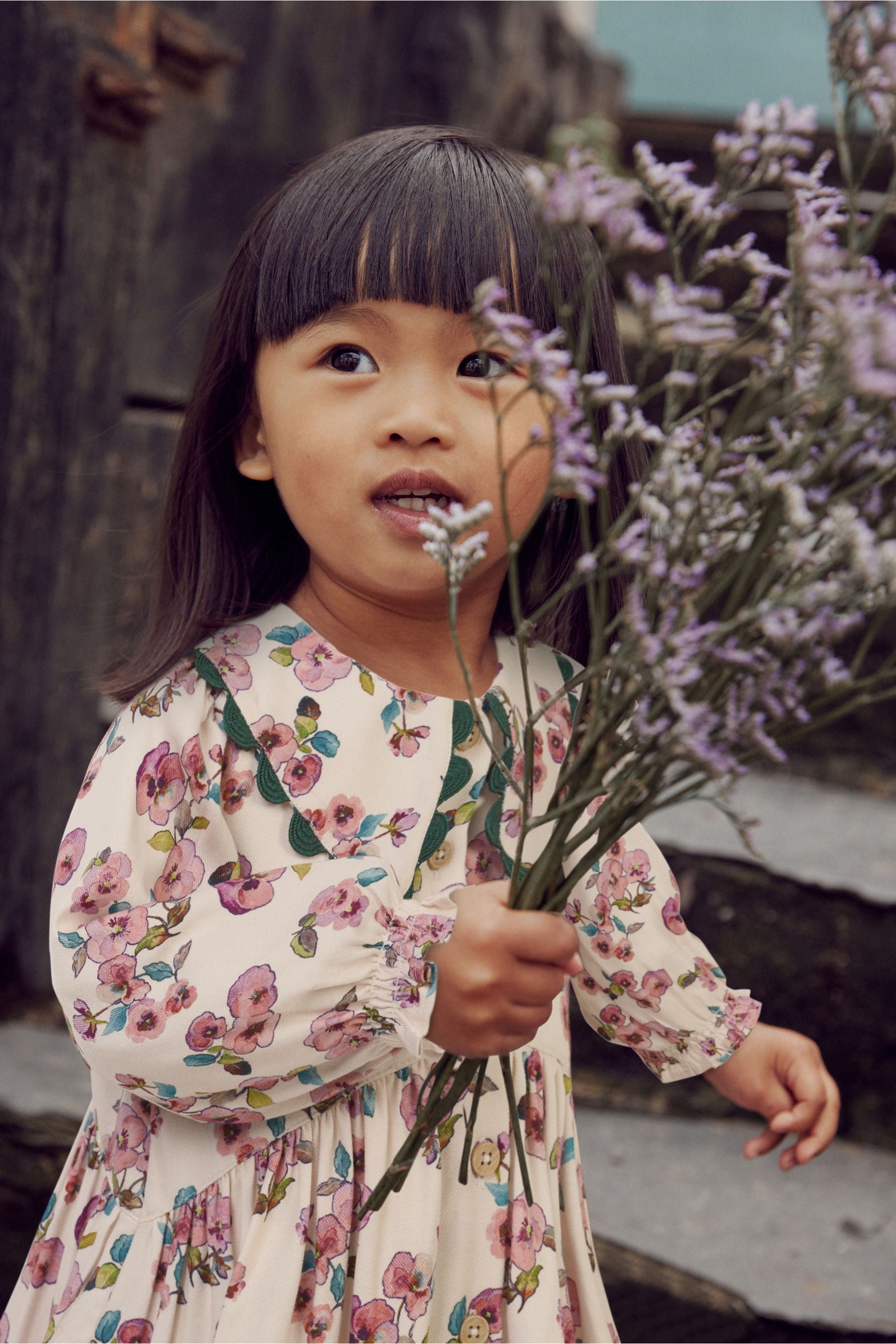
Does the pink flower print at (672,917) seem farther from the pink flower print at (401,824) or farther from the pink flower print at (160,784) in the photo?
the pink flower print at (160,784)

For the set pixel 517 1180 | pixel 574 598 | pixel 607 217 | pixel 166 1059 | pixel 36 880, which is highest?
pixel 607 217

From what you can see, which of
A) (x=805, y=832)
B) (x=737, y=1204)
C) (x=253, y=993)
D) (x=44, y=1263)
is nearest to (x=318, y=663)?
(x=253, y=993)

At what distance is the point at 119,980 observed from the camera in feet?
3.86

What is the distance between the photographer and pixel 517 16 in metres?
4.48

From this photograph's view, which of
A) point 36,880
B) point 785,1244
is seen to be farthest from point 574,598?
point 36,880

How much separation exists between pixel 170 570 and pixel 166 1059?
57cm

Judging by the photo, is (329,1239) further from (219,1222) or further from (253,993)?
(253,993)

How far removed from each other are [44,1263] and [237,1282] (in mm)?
301

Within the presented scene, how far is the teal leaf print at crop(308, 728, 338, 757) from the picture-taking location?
133 centimetres

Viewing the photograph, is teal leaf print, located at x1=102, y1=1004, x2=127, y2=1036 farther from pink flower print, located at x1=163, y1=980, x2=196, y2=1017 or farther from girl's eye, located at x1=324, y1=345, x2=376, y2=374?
girl's eye, located at x1=324, y1=345, x2=376, y2=374

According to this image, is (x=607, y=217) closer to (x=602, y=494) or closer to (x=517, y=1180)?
(x=602, y=494)

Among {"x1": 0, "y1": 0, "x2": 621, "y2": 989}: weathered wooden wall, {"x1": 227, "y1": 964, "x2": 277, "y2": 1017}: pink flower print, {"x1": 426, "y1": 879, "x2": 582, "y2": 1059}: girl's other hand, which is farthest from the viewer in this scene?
{"x1": 0, "y1": 0, "x2": 621, "y2": 989}: weathered wooden wall

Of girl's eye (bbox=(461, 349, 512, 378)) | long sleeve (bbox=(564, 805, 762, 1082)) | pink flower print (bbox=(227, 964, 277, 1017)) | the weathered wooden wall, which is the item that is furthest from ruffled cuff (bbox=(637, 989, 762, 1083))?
the weathered wooden wall

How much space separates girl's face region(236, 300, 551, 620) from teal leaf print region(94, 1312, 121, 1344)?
73 centimetres
